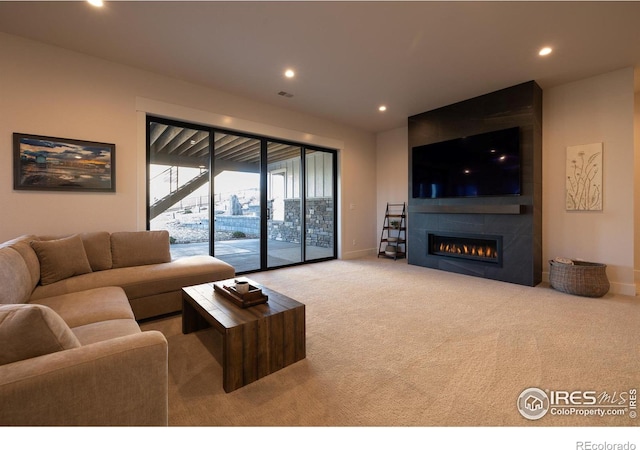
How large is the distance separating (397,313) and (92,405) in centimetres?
248

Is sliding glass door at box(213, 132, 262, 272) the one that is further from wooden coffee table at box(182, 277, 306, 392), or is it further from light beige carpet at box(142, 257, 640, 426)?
wooden coffee table at box(182, 277, 306, 392)

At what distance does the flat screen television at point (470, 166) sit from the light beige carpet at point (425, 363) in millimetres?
1665

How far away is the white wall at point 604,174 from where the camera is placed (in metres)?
3.40

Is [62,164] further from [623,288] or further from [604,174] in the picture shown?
[623,288]

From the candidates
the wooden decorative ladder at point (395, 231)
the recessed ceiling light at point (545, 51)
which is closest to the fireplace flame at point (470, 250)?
the wooden decorative ladder at point (395, 231)

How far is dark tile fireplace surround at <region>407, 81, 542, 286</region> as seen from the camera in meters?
3.80

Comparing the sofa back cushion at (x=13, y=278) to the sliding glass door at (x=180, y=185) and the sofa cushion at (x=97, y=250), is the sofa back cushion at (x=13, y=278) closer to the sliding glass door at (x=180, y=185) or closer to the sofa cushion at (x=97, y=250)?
the sofa cushion at (x=97, y=250)

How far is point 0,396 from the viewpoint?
0.78m

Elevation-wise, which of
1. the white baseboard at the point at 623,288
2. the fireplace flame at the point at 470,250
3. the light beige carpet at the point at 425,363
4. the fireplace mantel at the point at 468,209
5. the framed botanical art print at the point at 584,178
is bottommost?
the light beige carpet at the point at 425,363

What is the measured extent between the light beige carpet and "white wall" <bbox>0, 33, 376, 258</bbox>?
1.76 m

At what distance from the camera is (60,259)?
8.05ft

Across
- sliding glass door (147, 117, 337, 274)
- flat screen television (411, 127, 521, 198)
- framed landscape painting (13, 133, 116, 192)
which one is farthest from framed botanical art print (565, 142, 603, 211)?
framed landscape painting (13, 133, 116, 192)
